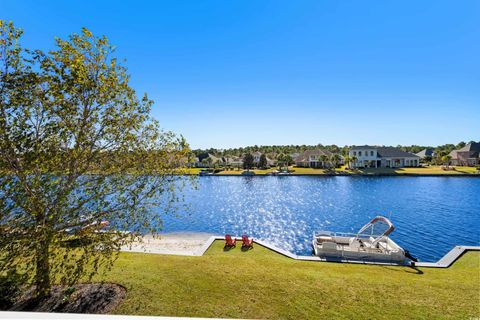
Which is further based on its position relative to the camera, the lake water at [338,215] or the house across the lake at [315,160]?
the house across the lake at [315,160]

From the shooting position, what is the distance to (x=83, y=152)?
7371 mm

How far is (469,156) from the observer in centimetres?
8888

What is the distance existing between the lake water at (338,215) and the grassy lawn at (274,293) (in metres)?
5.61

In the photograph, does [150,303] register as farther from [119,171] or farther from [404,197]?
[404,197]

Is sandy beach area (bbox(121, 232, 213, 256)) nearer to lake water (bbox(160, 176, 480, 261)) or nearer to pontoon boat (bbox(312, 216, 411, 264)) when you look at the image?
lake water (bbox(160, 176, 480, 261))

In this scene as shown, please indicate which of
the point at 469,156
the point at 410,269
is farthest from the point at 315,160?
the point at 410,269

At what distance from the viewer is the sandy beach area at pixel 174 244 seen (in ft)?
51.3

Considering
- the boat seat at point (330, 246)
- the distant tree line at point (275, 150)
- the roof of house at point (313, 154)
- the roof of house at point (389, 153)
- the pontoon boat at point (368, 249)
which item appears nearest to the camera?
the pontoon boat at point (368, 249)

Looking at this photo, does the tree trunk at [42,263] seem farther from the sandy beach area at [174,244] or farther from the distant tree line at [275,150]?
the distant tree line at [275,150]

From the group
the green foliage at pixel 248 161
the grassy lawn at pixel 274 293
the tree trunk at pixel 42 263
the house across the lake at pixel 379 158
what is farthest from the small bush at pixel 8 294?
the green foliage at pixel 248 161

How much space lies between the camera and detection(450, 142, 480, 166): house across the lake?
87.3m

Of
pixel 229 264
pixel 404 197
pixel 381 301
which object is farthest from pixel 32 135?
pixel 404 197

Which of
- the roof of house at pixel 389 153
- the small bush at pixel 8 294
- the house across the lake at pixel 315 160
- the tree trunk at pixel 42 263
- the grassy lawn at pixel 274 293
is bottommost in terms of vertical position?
the grassy lawn at pixel 274 293

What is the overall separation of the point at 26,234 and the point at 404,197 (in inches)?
1832
